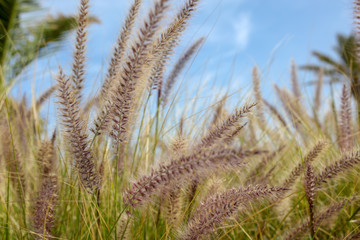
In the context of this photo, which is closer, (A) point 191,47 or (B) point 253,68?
(A) point 191,47

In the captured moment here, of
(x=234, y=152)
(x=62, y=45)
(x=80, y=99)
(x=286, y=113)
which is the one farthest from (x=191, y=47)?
(x=62, y=45)

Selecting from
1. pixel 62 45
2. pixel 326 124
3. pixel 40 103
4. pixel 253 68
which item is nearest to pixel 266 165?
pixel 253 68

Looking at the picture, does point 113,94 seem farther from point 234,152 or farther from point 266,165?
point 266,165

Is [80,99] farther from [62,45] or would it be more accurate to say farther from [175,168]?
[62,45]

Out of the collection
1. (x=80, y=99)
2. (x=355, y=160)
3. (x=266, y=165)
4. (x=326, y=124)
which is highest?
(x=80, y=99)

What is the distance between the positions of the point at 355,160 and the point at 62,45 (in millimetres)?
8287

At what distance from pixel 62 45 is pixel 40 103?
20.7ft

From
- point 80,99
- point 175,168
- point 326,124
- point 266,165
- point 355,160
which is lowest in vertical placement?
point 326,124

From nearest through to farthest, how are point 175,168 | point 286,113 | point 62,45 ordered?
point 175,168 → point 286,113 → point 62,45

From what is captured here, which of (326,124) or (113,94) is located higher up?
(113,94)

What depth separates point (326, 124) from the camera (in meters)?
2.99

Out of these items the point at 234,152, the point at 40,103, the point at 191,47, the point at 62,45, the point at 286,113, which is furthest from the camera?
the point at 62,45

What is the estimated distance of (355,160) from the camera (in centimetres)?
118

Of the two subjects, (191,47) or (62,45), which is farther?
(62,45)
